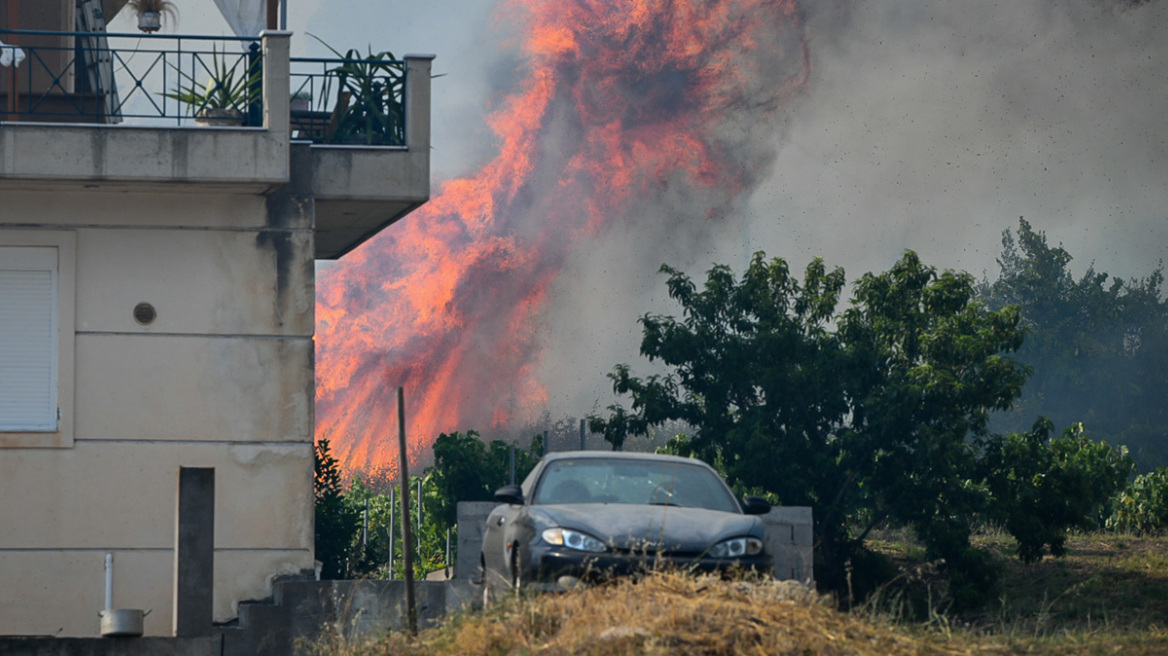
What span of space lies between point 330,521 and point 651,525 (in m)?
12.4

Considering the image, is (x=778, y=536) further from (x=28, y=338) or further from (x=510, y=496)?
(x=28, y=338)

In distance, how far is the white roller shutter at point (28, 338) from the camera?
14125mm

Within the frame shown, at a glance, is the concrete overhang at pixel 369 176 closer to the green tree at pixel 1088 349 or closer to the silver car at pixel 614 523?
the silver car at pixel 614 523

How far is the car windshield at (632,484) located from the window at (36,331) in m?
5.85

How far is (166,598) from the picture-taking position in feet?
46.3

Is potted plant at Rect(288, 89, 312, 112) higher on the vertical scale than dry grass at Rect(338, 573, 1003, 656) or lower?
higher

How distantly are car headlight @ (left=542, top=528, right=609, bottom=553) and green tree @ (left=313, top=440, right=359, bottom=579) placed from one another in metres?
11.4

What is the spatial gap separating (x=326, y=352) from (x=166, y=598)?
172 ft

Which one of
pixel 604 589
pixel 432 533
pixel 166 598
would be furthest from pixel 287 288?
pixel 432 533

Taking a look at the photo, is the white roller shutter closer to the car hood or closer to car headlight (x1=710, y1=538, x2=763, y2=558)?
the car hood

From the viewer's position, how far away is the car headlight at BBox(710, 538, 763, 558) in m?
9.81

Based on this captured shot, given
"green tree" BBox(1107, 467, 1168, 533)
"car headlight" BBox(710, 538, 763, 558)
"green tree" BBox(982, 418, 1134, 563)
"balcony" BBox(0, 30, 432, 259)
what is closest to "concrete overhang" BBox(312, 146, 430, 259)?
"balcony" BBox(0, 30, 432, 259)

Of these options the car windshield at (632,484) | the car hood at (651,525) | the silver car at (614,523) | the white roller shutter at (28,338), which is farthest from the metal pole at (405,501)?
the white roller shutter at (28,338)

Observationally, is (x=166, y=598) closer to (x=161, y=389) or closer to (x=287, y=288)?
(x=161, y=389)
